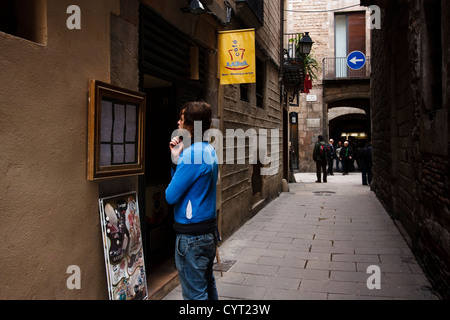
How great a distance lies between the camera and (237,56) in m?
6.29

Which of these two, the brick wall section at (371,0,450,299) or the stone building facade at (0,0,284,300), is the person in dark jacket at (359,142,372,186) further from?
the stone building facade at (0,0,284,300)

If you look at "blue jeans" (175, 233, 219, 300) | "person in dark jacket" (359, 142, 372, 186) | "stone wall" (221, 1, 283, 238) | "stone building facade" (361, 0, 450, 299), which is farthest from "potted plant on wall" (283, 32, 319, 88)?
"blue jeans" (175, 233, 219, 300)

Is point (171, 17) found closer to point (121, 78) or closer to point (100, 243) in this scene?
point (121, 78)

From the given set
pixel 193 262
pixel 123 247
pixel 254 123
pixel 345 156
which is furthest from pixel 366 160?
pixel 193 262

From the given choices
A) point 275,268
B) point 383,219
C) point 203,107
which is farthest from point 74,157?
point 383,219

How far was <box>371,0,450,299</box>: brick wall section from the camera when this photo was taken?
4.21 metres

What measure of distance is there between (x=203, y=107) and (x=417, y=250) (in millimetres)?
4444

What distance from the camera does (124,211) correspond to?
356cm

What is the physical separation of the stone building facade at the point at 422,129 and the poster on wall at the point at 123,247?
10.5 ft

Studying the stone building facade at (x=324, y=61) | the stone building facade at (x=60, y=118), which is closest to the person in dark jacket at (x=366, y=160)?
the stone building facade at (x=324, y=61)

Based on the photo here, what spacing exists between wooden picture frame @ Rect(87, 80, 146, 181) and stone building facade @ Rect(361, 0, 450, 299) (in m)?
3.19

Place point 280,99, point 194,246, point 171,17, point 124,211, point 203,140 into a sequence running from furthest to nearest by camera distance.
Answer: point 280,99, point 171,17, point 124,211, point 203,140, point 194,246

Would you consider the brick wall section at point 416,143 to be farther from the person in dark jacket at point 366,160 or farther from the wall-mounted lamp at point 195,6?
the person in dark jacket at point 366,160

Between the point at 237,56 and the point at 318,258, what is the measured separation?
345 cm
